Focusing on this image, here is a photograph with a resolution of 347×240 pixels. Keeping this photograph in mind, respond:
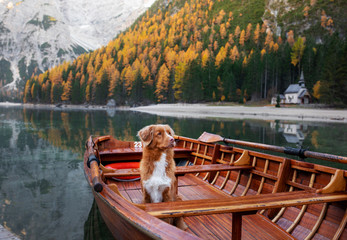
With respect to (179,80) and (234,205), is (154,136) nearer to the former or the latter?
(234,205)

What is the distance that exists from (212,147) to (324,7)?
110 m

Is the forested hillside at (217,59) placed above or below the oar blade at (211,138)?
above

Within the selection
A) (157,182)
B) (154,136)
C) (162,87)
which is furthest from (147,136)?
(162,87)

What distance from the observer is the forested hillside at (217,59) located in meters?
69.8

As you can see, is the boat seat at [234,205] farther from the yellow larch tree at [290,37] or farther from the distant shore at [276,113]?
the yellow larch tree at [290,37]

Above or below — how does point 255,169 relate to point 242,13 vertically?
below

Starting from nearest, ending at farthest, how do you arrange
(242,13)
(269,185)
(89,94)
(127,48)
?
(269,185) < (89,94) < (127,48) < (242,13)

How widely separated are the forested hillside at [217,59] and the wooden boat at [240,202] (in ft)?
167

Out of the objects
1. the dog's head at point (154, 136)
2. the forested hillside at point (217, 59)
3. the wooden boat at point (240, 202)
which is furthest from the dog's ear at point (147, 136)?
the forested hillside at point (217, 59)

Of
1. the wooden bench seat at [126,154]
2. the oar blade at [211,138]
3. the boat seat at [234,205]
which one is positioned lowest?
the wooden bench seat at [126,154]

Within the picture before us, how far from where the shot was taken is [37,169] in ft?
38.8

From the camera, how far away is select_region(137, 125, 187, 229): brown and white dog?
367cm

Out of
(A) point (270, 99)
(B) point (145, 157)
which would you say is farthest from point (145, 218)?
(A) point (270, 99)

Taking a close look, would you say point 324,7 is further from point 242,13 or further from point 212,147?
point 212,147
